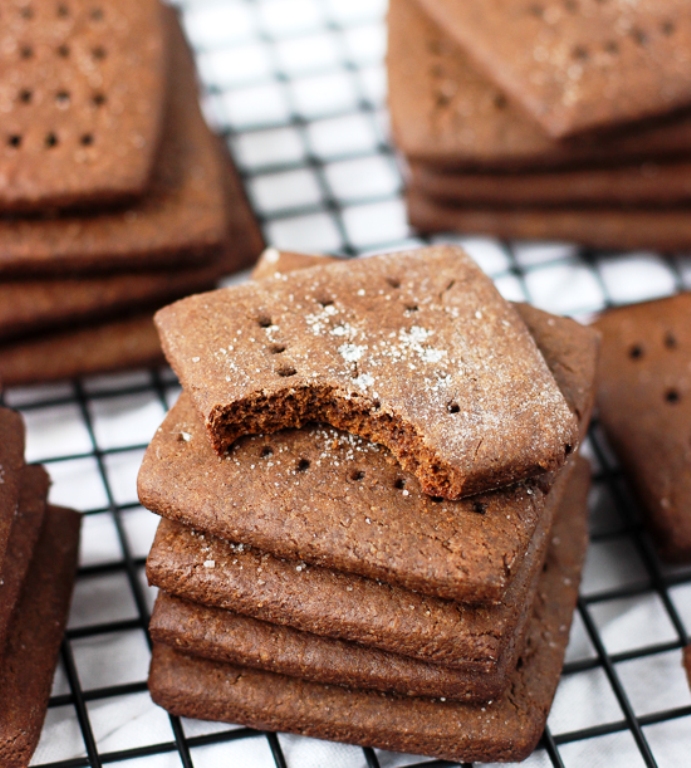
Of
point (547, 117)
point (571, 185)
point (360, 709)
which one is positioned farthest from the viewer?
point (571, 185)

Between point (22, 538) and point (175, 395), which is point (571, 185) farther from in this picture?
point (22, 538)

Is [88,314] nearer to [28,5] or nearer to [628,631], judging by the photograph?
[28,5]

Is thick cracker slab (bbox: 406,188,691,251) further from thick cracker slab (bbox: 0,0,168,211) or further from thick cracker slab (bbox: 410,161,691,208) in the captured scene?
thick cracker slab (bbox: 0,0,168,211)

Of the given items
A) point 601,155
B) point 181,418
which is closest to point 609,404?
point 601,155

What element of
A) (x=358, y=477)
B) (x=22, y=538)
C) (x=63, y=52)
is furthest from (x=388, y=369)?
(x=63, y=52)

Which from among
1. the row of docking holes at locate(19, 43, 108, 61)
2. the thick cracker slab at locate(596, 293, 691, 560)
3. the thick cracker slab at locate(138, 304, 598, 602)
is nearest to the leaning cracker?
the thick cracker slab at locate(138, 304, 598, 602)
